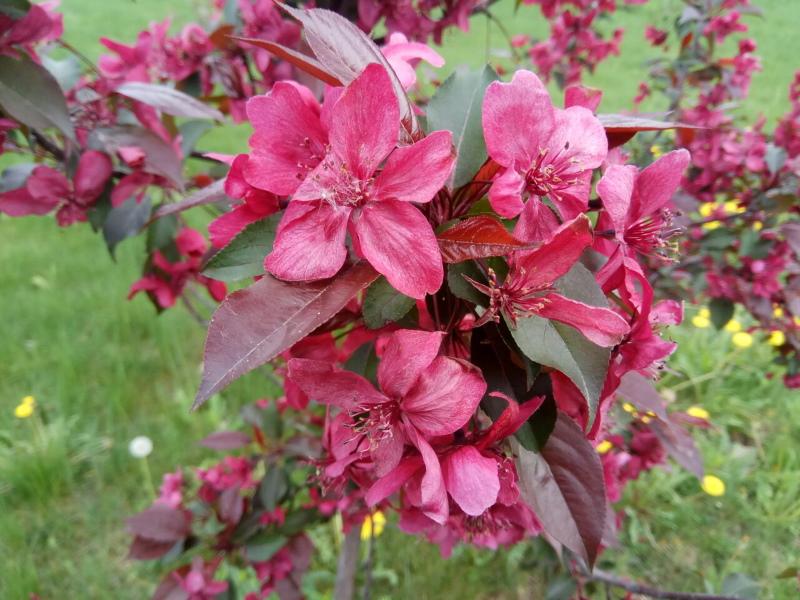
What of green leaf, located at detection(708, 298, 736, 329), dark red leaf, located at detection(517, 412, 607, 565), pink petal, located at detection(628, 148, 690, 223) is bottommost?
green leaf, located at detection(708, 298, 736, 329)

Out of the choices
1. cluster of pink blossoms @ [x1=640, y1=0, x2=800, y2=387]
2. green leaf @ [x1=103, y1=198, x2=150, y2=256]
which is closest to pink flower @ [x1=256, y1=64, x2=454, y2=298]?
green leaf @ [x1=103, y1=198, x2=150, y2=256]

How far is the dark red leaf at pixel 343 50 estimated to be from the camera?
51 cm

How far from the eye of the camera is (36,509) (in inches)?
84.0

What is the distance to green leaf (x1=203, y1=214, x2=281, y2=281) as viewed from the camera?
0.53 meters

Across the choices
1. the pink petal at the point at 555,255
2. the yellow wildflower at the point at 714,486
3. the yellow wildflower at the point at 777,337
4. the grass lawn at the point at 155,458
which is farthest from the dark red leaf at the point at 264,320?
the yellow wildflower at the point at 714,486

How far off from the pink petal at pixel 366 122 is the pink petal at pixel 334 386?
168 millimetres

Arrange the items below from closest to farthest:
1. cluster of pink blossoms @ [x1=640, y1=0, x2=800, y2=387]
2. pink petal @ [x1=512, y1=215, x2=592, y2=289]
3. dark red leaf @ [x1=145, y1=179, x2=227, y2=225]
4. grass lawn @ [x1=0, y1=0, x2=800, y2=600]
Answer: pink petal @ [x1=512, y1=215, x2=592, y2=289] < dark red leaf @ [x1=145, y1=179, x2=227, y2=225] < cluster of pink blossoms @ [x1=640, y1=0, x2=800, y2=387] < grass lawn @ [x1=0, y1=0, x2=800, y2=600]

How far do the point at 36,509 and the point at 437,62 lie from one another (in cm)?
218

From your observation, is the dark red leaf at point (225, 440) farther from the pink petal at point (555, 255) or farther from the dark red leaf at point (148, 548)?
the pink petal at point (555, 255)

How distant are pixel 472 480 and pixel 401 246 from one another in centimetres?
20

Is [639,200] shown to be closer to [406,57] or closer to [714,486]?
[406,57]

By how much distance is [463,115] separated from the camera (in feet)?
1.94

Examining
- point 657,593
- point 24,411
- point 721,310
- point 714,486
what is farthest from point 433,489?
point 24,411

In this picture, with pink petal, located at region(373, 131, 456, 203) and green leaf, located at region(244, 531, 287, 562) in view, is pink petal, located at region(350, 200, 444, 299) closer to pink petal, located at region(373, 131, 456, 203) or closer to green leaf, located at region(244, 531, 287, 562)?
pink petal, located at region(373, 131, 456, 203)
